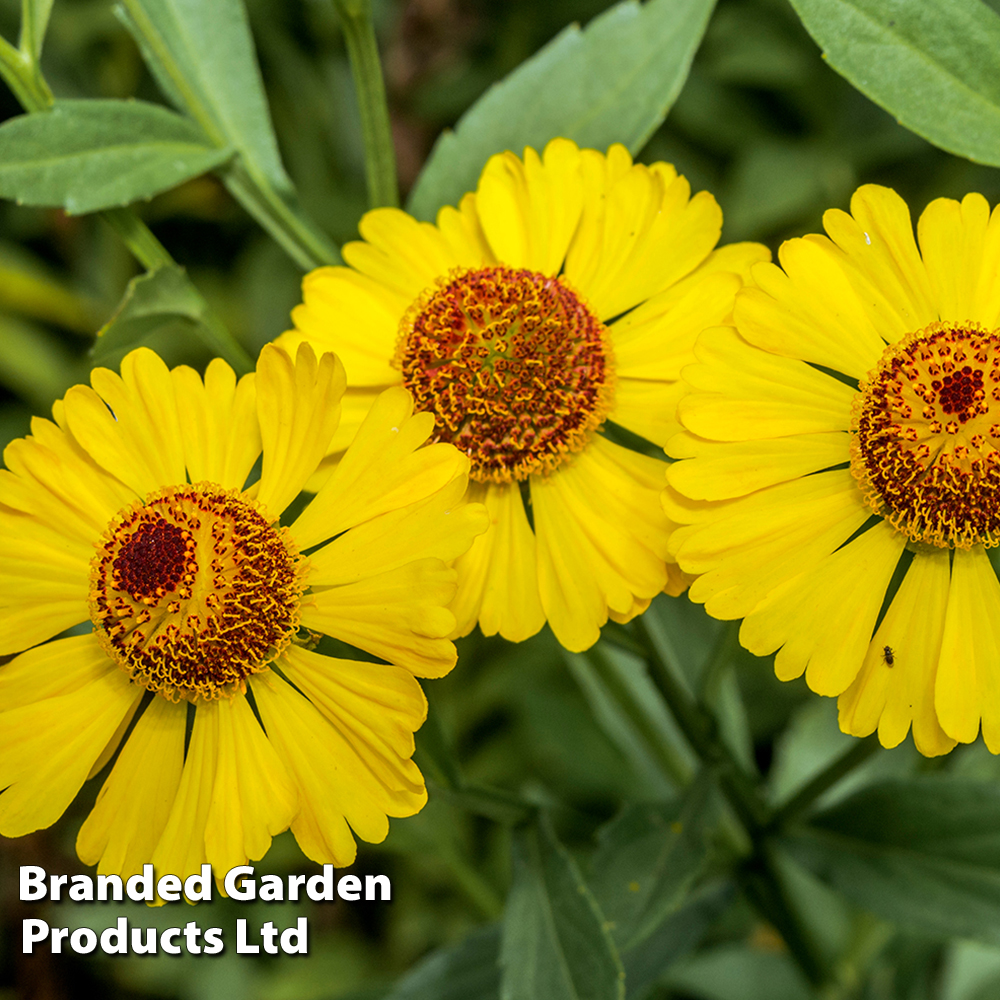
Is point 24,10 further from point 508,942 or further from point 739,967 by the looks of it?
point 739,967

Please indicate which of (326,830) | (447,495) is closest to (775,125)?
(447,495)

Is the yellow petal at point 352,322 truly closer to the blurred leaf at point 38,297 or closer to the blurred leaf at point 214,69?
the blurred leaf at point 214,69

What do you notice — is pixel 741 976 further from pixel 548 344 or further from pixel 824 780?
pixel 548 344

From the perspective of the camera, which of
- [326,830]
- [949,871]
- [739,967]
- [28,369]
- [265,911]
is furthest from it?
[28,369]

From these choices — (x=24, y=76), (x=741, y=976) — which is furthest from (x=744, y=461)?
(x=741, y=976)

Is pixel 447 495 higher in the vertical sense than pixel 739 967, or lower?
higher

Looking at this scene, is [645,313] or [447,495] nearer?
[447,495]

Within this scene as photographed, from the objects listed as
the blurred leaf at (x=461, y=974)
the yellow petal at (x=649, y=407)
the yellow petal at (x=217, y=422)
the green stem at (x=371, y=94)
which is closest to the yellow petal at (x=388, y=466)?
the yellow petal at (x=217, y=422)

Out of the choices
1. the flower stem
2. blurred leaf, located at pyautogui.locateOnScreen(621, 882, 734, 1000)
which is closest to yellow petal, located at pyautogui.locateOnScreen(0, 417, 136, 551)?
the flower stem
